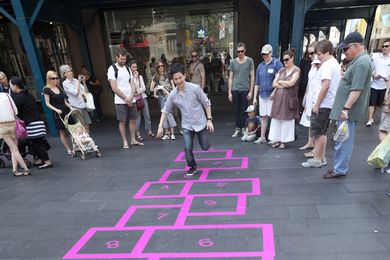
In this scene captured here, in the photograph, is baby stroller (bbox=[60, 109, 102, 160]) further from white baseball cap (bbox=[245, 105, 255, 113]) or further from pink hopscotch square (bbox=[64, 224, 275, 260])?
white baseball cap (bbox=[245, 105, 255, 113])

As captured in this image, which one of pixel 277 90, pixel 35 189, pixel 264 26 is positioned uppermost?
pixel 264 26

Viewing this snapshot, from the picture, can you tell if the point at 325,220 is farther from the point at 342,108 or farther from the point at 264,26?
the point at 264,26

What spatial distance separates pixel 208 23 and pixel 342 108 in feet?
20.1

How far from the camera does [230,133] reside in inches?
257

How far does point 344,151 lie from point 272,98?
1676 millimetres

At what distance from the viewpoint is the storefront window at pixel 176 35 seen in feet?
28.4

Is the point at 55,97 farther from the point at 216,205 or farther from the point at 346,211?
the point at 346,211

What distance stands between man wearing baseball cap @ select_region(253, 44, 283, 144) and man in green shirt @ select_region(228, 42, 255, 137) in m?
0.30

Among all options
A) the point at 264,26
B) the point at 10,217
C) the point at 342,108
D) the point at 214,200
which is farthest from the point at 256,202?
the point at 264,26

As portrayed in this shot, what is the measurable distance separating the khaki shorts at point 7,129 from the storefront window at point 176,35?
505 cm

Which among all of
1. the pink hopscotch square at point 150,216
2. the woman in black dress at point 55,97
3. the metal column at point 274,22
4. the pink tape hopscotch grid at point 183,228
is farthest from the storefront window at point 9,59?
the pink hopscotch square at point 150,216

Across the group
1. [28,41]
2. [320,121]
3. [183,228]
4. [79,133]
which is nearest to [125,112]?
[79,133]

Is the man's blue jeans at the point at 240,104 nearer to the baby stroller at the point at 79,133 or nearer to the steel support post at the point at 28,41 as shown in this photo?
the baby stroller at the point at 79,133

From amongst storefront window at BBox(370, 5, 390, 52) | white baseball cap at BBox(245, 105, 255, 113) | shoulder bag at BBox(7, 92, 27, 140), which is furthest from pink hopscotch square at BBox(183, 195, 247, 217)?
storefront window at BBox(370, 5, 390, 52)
